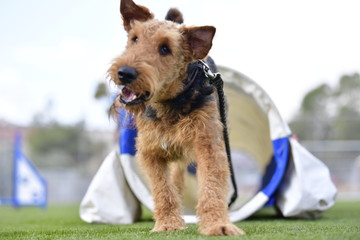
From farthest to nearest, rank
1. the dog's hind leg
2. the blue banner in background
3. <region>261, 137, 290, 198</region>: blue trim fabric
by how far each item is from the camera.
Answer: the blue banner in background
<region>261, 137, 290, 198</region>: blue trim fabric
the dog's hind leg

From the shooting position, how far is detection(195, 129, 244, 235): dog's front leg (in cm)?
302

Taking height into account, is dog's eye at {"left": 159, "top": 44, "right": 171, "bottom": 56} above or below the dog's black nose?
above

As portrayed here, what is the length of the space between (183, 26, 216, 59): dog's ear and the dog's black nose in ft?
1.89

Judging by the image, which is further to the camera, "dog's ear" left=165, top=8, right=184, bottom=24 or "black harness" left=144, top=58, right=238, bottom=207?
"dog's ear" left=165, top=8, right=184, bottom=24

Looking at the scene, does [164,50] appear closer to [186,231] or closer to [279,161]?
[186,231]

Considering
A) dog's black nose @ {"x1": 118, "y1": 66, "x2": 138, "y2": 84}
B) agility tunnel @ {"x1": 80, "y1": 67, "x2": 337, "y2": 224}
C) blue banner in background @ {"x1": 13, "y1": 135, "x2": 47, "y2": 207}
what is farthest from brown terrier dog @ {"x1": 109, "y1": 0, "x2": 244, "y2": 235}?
blue banner in background @ {"x1": 13, "y1": 135, "x2": 47, "y2": 207}

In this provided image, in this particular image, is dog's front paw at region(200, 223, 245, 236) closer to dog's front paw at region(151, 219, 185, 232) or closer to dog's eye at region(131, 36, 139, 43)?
dog's front paw at region(151, 219, 185, 232)

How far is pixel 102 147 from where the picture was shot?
15766 millimetres

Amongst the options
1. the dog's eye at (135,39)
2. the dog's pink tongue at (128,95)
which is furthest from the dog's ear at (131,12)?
the dog's pink tongue at (128,95)

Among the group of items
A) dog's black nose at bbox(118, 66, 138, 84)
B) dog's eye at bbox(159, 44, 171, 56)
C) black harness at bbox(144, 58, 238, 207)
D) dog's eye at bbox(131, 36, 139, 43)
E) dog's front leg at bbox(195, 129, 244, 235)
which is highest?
dog's eye at bbox(131, 36, 139, 43)

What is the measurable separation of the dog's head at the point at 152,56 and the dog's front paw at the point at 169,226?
91 cm

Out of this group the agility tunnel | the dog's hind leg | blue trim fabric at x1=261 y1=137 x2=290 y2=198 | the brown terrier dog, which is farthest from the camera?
blue trim fabric at x1=261 y1=137 x2=290 y2=198

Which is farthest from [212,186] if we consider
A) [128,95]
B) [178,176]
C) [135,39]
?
[178,176]

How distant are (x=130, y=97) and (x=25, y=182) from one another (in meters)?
7.77
